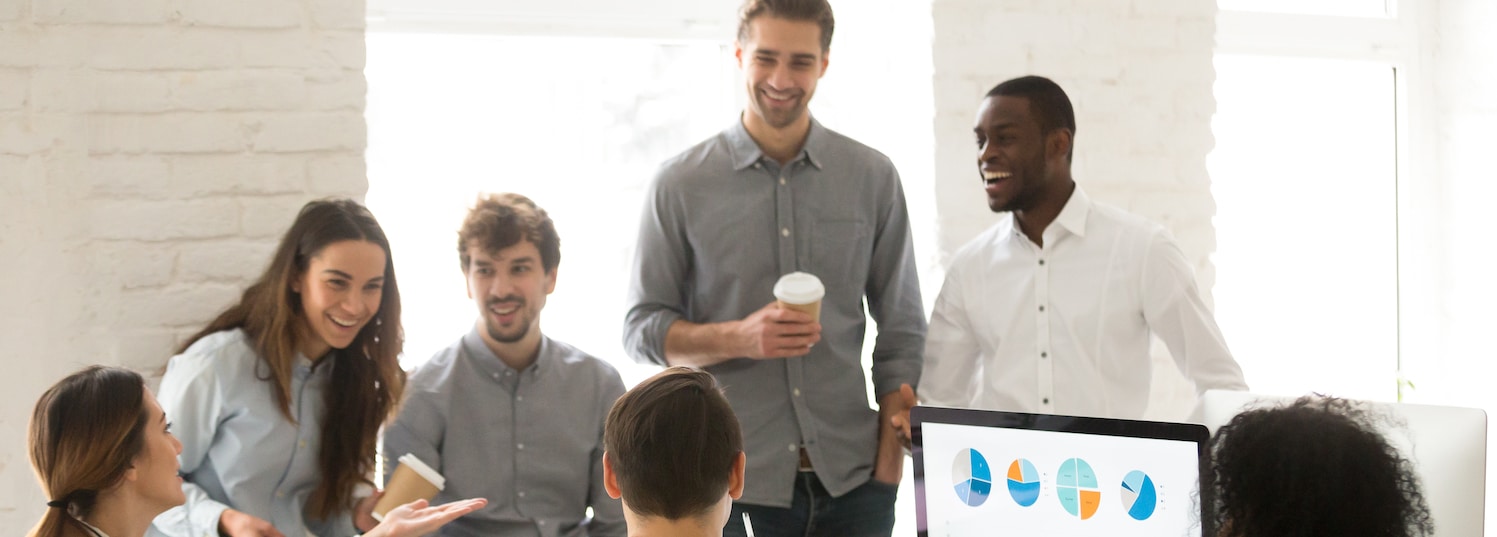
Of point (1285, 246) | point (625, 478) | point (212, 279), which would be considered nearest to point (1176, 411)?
point (1285, 246)

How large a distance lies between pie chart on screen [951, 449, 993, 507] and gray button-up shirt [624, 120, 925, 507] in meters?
0.81

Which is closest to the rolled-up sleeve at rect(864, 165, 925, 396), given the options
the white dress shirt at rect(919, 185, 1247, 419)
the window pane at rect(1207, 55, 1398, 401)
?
the white dress shirt at rect(919, 185, 1247, 419)

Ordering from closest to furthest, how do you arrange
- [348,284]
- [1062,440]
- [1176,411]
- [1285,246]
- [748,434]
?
[1062,440], [348,284], [748,434], [1176,411], [1285,246]

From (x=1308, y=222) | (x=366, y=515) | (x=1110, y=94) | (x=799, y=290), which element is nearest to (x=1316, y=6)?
(x=1308, y=222)

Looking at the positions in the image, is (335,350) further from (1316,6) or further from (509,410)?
(1316,6)

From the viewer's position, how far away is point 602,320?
2957mm

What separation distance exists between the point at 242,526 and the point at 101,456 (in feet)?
1.18

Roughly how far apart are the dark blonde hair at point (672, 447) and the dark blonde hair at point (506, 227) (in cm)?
81

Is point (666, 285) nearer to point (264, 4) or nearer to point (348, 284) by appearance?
point (348, 284)

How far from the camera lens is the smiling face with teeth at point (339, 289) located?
2203 mm

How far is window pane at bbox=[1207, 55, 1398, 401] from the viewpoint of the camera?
350cm

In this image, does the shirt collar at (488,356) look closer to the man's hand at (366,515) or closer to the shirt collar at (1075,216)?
the man's hand at (366,515)

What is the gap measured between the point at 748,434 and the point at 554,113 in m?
0.98

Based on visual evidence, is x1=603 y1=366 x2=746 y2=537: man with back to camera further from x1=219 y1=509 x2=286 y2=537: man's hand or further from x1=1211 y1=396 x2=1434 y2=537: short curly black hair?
x1=219 y1=509 x2=286 y2=537: man's hand
